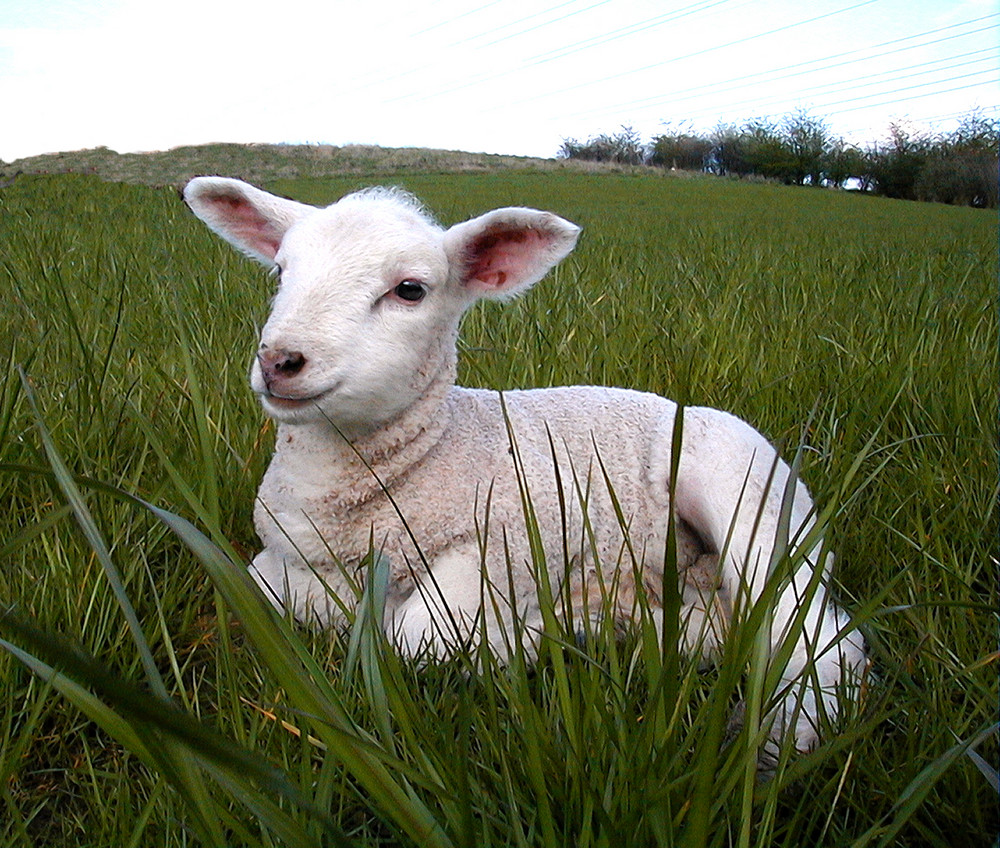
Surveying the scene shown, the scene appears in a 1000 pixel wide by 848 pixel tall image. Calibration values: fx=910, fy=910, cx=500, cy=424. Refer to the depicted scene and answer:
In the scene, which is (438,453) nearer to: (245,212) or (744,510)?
(744,510)

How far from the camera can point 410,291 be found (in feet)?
6.65

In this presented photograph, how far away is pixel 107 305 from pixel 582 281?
239 centimetres

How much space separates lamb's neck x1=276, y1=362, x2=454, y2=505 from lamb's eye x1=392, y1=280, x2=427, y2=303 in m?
0.22

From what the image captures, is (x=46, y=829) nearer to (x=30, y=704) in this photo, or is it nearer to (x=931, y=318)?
(x=30, y=704)

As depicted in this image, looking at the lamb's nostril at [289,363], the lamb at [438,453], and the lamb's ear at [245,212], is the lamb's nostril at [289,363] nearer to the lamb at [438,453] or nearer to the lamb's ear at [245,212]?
the lamb at [438,453]

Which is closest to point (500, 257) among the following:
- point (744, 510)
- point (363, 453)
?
point (363, 453)

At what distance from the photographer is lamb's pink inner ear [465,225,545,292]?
7.22 feet

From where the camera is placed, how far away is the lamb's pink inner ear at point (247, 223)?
233 centimetres

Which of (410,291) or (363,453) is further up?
(410,291)

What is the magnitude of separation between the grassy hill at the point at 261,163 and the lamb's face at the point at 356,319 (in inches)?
349

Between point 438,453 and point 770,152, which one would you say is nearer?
point 438,453

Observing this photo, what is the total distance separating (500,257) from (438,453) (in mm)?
510

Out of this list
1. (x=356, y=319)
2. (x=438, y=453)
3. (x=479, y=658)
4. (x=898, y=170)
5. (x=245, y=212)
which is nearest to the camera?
(x=479, y=658)

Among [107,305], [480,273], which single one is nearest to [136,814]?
[480,273]
